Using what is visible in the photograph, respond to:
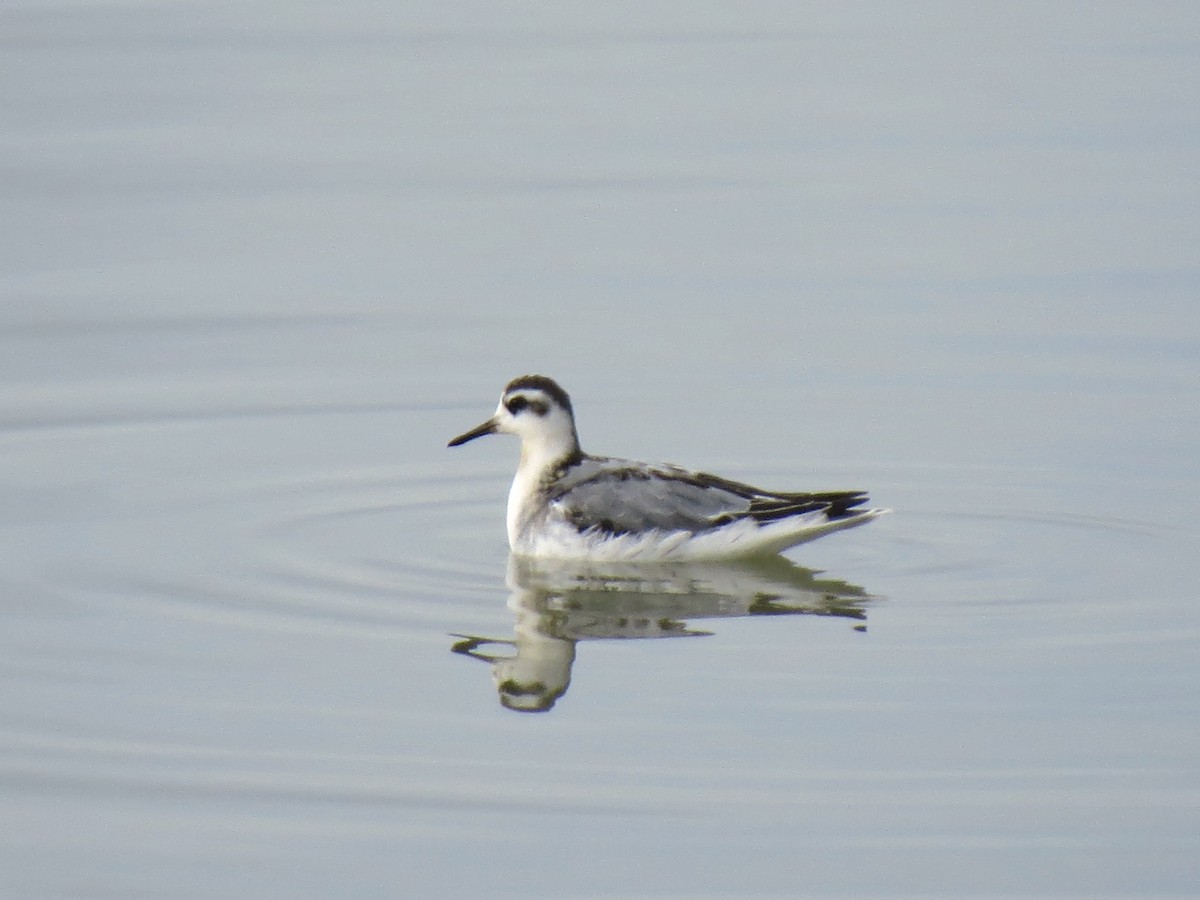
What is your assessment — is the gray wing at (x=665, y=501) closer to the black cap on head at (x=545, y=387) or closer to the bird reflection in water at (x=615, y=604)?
the bird reflection in water at (x=615, y=604)

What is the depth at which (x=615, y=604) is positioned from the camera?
14.8m

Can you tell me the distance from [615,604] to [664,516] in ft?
3.30

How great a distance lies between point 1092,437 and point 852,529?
227 cm

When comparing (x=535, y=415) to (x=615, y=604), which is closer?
(x=615, y=604)

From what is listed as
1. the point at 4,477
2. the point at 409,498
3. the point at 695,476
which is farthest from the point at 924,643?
the point at 4,477

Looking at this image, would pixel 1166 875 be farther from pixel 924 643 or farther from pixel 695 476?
pixel 695 476

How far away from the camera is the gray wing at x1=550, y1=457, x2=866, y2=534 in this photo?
15.5m

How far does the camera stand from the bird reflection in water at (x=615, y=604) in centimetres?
1336

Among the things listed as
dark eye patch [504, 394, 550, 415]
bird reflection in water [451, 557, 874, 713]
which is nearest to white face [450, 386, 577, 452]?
dark eye patch [504, 394, 550, 415]

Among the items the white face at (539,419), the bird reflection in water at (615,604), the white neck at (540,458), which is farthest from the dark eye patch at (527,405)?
the bird reflection in water at (615,604)

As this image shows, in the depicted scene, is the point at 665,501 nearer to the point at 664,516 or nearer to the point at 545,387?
the point at 664,516

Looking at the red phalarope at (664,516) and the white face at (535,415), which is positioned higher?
the white face at (535,415)

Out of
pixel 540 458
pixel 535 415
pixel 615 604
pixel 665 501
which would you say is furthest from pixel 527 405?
pixel 615 604

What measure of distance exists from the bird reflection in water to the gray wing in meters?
0.30
